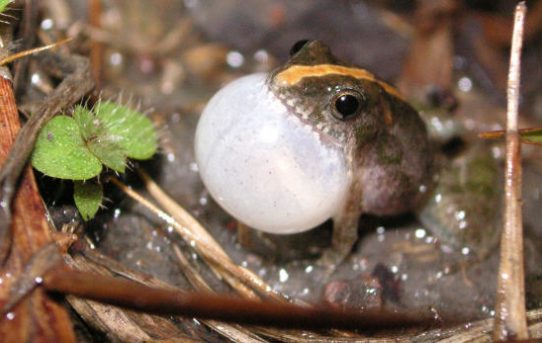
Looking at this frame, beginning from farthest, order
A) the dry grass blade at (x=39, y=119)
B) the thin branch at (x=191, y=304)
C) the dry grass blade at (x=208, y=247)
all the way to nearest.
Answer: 1. the dry grass blade at (x=208, y=247)
2. the dry grass blade at (x=39, y=119)
3. the thin branch at (x=191, y=304)

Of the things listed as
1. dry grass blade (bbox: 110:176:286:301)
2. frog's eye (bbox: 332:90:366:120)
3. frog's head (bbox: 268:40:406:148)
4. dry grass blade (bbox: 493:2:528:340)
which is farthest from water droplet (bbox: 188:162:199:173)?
dry grass blade (bbox: 493:2:528:340)

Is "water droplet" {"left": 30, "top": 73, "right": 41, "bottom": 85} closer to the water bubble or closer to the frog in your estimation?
the frog

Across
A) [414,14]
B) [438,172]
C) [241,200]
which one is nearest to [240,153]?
[241,200]

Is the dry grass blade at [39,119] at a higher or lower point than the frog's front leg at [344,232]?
higher

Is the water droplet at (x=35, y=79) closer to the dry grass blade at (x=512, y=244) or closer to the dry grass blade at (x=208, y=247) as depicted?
the dry grass blade at (x=208, y=247)

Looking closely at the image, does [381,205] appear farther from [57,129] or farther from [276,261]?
[57,129]

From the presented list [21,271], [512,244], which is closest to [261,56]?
[512,244]

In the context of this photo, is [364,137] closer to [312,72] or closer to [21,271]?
[312,72]

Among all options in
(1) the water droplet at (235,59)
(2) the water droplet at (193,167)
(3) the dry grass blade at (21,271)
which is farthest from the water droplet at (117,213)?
(1) the water droplet at (235,59)
